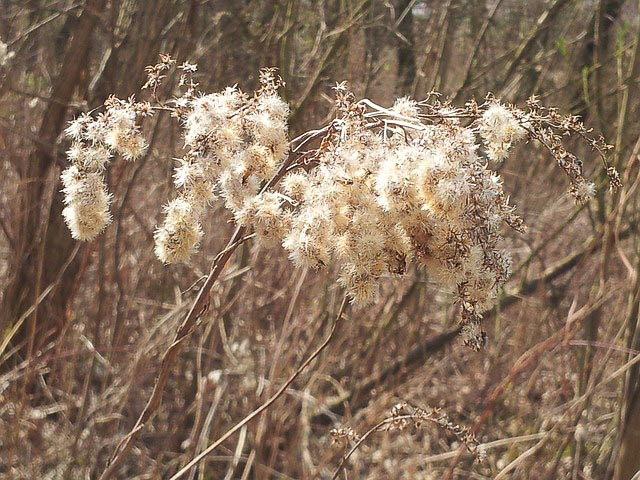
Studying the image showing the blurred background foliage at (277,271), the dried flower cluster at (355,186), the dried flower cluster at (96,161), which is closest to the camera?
the dried flower cluster at (355,186)

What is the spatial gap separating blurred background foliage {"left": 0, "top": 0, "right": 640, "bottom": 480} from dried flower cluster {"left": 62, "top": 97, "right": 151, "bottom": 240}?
189 cm

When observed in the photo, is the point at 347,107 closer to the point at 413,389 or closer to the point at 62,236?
Result: the point at 62,236

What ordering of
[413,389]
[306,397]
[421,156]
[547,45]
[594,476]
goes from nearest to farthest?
[421,156] < [594,476] < [306,397] < [547,45] < [413,389]

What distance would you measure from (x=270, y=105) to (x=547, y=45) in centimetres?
306

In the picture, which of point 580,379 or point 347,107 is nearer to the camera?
point 347,107

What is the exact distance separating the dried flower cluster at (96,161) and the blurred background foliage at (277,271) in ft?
6.21

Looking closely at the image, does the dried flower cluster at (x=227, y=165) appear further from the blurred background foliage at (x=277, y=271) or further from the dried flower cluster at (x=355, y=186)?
the blurred background foliage at (x=277, y=271)

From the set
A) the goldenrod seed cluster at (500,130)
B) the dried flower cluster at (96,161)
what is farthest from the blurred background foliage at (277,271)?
the goldenrod seed cluster at (500,130)

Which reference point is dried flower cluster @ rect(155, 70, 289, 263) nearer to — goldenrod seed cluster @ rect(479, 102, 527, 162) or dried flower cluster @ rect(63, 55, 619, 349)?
dried flower cluster @ rect(63, 55, 619, 349)

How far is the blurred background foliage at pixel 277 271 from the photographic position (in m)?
3.07

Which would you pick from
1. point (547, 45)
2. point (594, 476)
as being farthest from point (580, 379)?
point (547, 45)

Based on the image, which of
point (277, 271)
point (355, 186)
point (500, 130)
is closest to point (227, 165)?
point (355, 186)

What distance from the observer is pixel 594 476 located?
2.69 m

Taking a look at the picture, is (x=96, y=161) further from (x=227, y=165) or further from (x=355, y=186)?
(x=355, y=186)
